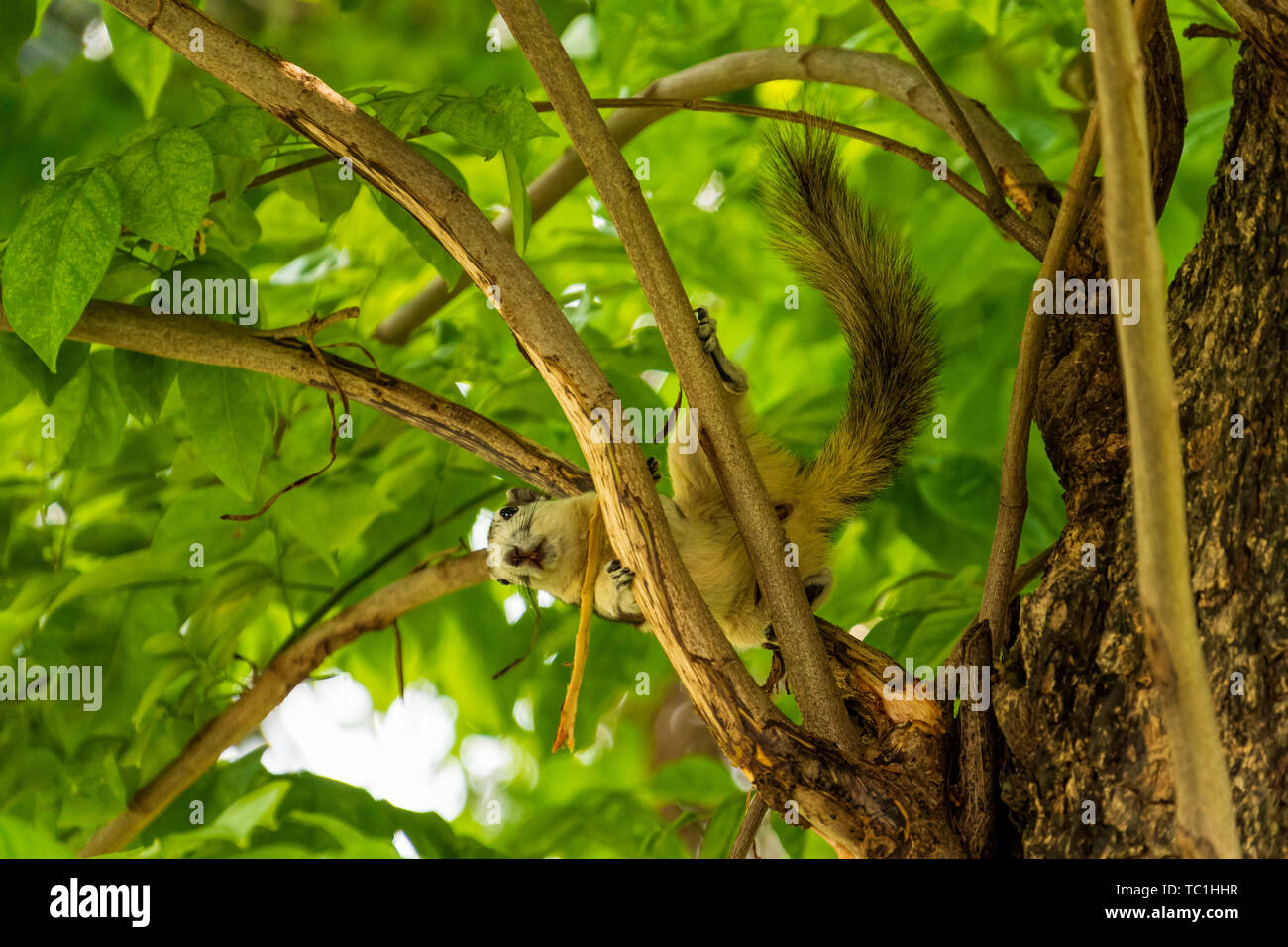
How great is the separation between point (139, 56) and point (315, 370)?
1.48ft

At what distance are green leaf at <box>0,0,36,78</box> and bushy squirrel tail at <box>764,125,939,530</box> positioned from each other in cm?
91

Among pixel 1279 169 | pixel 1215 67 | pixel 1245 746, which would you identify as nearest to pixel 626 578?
pixel 1245 746

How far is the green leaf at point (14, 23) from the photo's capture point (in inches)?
52.6

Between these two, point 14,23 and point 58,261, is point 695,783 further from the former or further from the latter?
point 14,23

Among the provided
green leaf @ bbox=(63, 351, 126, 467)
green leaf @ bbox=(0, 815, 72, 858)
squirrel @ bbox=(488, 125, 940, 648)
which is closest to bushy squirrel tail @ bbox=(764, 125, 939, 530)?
squirrel @ bbox=(488, 125, 940, 648)

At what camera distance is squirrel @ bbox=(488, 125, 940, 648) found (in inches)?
56.3

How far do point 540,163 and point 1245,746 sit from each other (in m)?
1.43

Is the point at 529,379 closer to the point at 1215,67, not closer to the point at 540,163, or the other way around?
the point at 540,163

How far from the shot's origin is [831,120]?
4.46ft

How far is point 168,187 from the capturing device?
109 centimetres

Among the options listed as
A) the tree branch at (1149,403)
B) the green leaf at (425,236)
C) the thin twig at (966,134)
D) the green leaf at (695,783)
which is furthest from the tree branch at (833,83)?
the green leaf at (695,783)

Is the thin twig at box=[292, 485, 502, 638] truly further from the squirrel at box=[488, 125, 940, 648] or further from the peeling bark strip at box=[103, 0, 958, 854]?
the peeling bark strip at box=[103, 0, 958, 854]

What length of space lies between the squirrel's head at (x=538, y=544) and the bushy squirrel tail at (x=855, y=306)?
1.23ft

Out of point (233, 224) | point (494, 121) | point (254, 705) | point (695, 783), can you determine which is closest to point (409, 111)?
point (494, 121)
